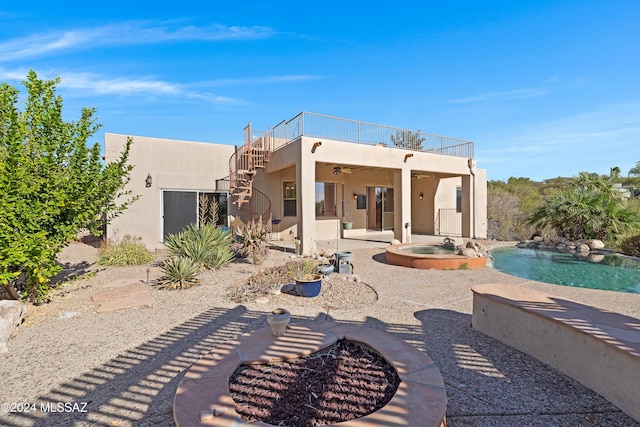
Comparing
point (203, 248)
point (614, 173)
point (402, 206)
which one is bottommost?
point (203, 248)

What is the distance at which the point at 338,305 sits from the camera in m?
4.77

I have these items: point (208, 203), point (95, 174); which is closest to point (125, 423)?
point (95, 174)

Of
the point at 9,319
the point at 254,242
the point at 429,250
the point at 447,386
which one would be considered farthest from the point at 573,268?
the point at 9,319

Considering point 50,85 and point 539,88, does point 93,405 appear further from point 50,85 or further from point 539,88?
point 539,88

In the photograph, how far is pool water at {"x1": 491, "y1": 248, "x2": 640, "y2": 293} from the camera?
6535 mm

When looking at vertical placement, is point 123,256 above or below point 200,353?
above

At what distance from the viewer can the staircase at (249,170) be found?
10117mm

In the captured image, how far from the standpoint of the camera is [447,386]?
2502 mm

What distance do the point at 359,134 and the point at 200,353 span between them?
28.2 ft

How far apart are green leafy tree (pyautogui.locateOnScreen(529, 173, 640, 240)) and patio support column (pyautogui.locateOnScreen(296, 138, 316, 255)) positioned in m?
10.1

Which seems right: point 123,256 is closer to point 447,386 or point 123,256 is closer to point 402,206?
point 447,386

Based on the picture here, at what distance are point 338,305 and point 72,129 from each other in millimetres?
5313

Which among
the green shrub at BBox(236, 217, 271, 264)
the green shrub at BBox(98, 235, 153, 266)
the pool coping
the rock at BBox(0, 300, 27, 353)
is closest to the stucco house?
the green shrub at BBox(236, 217, 271, 264)

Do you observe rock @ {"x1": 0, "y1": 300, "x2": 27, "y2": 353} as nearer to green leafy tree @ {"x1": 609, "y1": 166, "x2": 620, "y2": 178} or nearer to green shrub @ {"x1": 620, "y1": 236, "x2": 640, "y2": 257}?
green shrub @ {"x1": 620, "y1": 236, "x2": 640, "y2": 257}
